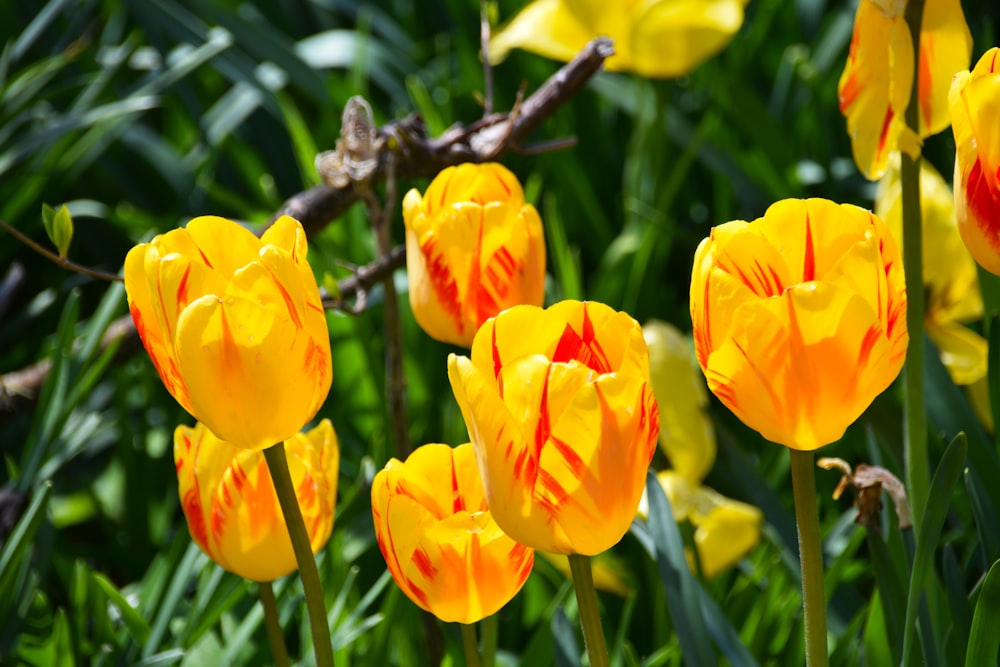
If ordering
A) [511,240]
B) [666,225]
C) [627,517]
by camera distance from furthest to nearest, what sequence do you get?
[666,225], [511,240], [627,517]

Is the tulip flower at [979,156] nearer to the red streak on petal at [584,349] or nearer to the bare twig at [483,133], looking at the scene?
the red streak on petal at [584,349]

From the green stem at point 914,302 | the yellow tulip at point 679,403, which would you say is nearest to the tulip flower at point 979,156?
the green stem at point 914,302

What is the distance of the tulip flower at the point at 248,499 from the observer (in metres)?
0.64

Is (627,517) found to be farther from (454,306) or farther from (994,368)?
(994,368)

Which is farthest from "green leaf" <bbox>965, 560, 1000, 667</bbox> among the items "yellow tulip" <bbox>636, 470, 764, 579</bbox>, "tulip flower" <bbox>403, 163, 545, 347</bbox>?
"yellow tulip" <bbox>636, 470, 764, 579</bbox>

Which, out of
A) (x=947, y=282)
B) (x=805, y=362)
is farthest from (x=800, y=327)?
(x=947, y=282)

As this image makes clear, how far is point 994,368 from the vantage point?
31.9 inches

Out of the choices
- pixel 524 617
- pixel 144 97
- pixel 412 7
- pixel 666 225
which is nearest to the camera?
pixel 524 617

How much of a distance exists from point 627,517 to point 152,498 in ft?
3.19

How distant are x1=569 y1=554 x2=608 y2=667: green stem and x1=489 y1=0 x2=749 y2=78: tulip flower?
955mm

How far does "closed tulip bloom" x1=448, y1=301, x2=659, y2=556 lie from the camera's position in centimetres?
46

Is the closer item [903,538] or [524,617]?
[903,538]

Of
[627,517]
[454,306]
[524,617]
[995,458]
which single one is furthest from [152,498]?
[627,517]

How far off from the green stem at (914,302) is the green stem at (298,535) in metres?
0.29
